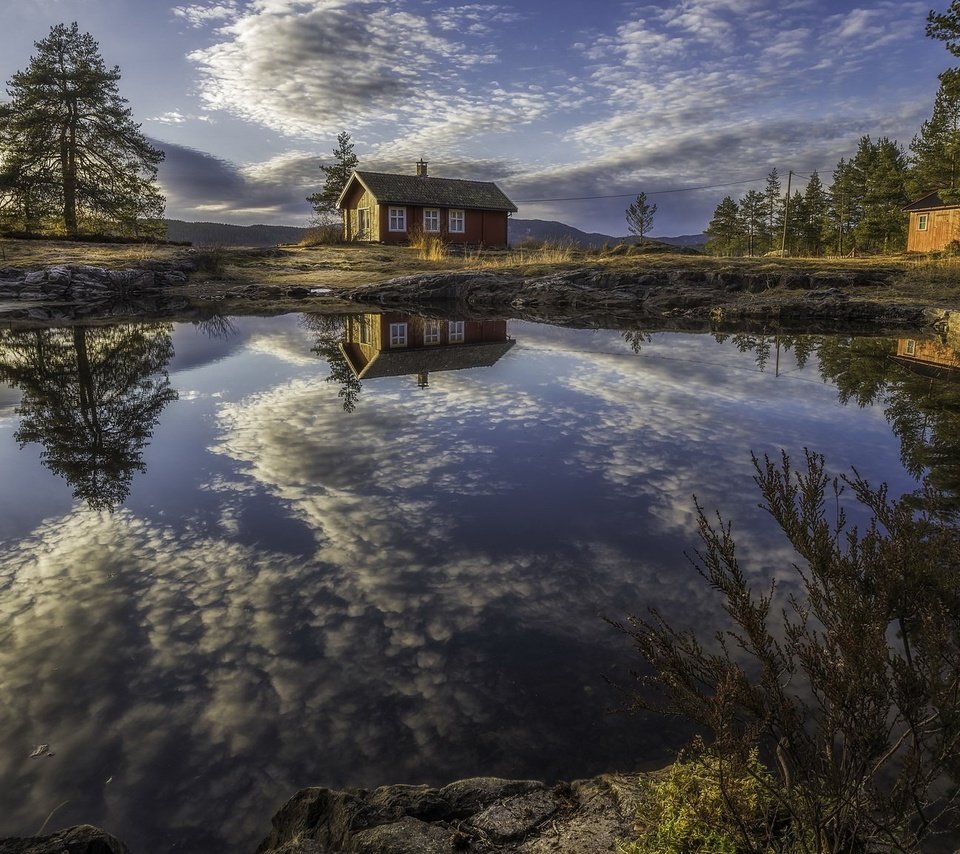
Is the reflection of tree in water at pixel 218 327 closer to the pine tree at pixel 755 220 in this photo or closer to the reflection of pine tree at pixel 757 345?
the reflection of pine tree at pixel 757 345

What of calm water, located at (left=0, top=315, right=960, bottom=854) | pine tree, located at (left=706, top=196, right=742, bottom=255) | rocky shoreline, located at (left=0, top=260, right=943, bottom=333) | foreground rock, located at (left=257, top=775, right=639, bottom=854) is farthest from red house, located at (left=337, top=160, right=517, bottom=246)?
pine tree, located at (left=706, top=196, right=742, bottom=255)

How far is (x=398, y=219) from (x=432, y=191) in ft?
11.4

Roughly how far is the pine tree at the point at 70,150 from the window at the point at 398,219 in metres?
15.5

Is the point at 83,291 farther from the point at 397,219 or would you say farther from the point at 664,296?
the point at 664,296

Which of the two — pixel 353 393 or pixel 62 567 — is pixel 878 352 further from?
pixel 62 567

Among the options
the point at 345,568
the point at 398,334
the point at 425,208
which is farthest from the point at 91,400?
the point at 425,208

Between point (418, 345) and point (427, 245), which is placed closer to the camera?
point (418, 345)

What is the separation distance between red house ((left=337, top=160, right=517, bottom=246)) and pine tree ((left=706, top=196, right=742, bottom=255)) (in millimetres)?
55466

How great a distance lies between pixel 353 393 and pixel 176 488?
14.4ft

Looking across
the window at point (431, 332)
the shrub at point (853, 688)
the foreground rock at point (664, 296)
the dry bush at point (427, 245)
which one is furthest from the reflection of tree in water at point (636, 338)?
the dry bush at point (427, 245)

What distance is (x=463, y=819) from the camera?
2.34m

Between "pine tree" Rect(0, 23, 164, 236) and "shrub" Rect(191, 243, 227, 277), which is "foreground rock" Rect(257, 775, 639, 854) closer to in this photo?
"shrub" Rect(191, 243, 227, 277)

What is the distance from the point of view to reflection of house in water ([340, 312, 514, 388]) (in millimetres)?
12578

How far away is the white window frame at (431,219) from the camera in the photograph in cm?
4510
